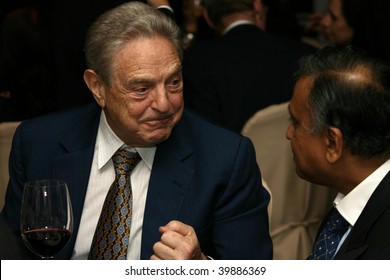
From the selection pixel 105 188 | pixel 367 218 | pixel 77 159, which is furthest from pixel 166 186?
pixel 367 218

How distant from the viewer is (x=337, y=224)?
2510 millimetres

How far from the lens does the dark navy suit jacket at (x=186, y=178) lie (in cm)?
265

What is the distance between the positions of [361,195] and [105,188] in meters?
0.81

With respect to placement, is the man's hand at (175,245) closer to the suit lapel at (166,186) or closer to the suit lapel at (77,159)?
the suit lapel at (166,186)

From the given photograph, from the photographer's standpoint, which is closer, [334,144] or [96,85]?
[334,144]

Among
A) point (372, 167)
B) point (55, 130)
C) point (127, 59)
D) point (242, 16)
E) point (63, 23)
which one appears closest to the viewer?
point (372, 167)

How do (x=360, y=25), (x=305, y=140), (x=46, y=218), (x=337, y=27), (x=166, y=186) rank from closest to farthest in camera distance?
(x=46, y=218)
(x=305, y=140)
(x=166, y=186)
(x=360, y=25)
(x=337, y=27)

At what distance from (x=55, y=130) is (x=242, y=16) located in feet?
6.64

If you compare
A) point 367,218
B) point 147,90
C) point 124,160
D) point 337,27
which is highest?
point 147,90

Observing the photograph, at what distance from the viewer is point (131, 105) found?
8.66 feet

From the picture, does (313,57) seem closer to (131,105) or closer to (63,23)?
(131,105)

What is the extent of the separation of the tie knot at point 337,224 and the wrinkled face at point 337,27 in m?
2.63

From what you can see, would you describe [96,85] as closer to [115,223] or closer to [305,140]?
[115,223]

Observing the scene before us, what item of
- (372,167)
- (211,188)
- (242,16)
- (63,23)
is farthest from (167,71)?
(242,16)
